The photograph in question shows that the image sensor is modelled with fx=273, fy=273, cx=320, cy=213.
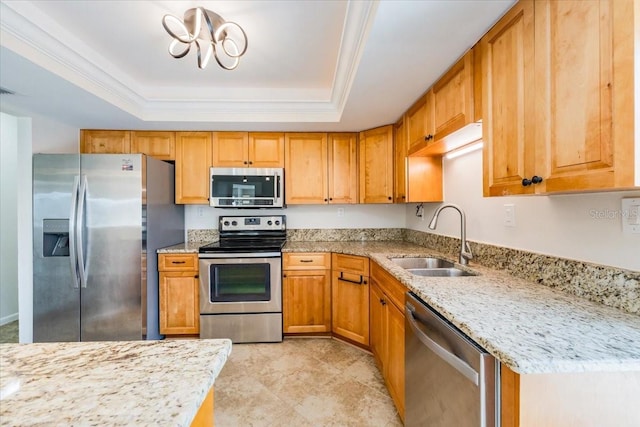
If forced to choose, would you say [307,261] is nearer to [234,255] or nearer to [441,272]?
[234,255]

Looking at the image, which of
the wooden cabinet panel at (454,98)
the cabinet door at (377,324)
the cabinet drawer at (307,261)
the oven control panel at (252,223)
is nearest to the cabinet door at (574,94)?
the wooden cabinet panel at (454,98)

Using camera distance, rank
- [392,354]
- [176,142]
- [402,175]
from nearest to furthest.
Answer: [392,354], [402,175], [176,142]

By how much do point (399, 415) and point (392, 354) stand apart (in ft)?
1.11

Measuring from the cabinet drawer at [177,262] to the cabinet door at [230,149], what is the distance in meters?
1.00

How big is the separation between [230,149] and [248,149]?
7.4 inches

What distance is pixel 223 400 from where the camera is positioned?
1.84m

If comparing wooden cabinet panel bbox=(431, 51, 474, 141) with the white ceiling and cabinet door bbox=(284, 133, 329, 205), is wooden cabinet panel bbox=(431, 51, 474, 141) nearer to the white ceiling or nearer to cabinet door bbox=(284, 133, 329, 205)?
the white ceiling

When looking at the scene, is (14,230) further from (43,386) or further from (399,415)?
(399,415)

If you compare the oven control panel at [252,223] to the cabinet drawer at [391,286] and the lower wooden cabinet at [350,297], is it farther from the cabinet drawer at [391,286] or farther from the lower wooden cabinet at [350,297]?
the cabinet drawer at [391,286]

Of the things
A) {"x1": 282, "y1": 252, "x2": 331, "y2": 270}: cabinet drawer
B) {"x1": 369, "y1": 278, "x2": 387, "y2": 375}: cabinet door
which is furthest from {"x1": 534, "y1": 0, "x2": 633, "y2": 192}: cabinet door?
{"x1": 282, "y1": 252, "x2": 331, "y2": 270}: cabinet drawer

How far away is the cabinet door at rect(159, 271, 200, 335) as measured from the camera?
102 inches

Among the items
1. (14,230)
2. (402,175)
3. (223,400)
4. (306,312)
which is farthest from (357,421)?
(14,230)

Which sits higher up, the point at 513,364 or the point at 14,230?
the point at 14,230

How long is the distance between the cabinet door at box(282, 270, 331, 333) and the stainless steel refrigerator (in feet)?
4.16
